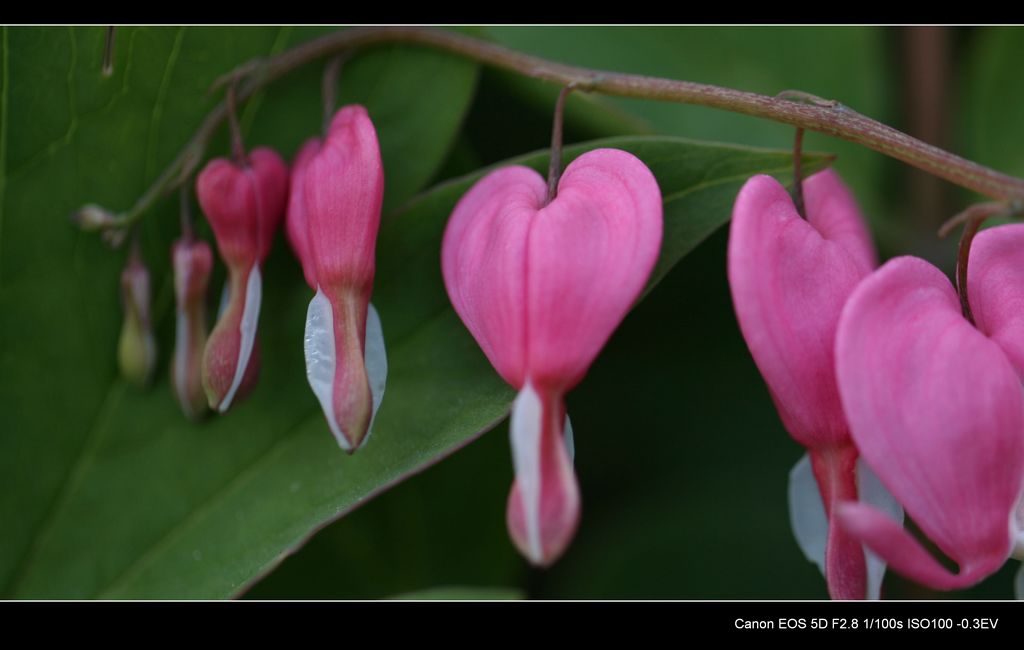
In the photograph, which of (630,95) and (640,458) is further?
(640,458)

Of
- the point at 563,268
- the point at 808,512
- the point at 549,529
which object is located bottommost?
the point at 808,512

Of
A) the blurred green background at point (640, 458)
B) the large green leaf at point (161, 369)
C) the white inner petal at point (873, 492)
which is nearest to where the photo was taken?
the white inner petal at point (873, 492)

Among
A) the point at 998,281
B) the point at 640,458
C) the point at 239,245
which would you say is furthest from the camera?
the point at 640,458

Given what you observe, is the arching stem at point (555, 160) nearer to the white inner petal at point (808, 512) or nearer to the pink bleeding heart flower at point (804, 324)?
the pink bleeding heart flower at point (804, 324)

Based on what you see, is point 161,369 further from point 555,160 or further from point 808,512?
point 808,512

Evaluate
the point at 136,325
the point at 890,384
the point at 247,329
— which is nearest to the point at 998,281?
the point at 890,384

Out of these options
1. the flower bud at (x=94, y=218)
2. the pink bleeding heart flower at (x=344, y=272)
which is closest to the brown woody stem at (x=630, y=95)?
the flower bud at (x=94, y=218)

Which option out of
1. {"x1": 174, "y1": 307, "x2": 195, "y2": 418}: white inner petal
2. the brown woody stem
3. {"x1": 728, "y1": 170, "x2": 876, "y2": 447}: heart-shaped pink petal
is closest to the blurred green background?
the brown woody stem
